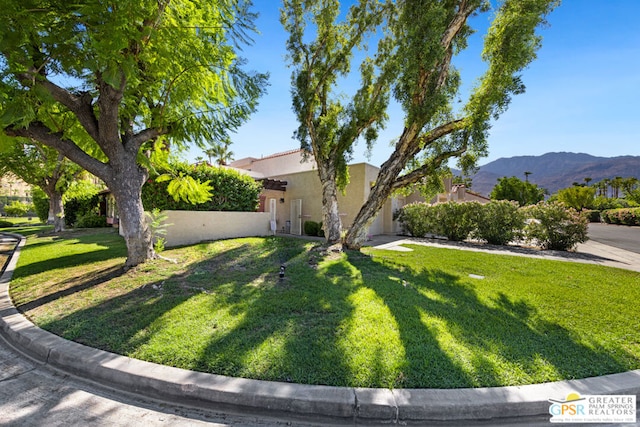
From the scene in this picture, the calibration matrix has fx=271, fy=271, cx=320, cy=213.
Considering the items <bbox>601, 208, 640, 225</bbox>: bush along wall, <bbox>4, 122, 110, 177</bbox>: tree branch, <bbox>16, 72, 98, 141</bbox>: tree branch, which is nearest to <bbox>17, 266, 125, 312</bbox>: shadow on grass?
<bbox>4, 122, 110, 177</bbox>: tree branch

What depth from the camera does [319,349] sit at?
295cm

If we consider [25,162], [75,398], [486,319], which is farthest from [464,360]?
[25,162]

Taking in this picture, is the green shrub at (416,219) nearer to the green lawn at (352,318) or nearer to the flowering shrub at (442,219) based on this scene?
the flowering shrub at (442,219)

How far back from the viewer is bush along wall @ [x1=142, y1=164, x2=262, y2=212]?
10039mm

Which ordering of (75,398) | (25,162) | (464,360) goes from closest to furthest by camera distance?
(75,398) < (464,360) < (25,162)

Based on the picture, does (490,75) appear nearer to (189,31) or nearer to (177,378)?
(189,31)

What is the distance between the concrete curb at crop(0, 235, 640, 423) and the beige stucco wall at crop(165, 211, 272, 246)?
801 cm

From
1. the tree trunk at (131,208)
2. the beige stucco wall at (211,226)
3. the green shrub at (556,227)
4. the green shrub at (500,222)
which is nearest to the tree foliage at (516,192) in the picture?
the green shrub at (500,222)

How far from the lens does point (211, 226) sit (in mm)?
11078

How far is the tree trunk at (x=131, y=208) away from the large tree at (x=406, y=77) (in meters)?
5.95

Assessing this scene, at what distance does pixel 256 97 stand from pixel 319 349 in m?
6.01

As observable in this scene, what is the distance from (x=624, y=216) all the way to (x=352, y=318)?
3857 centimetres

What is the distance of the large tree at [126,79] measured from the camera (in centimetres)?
437

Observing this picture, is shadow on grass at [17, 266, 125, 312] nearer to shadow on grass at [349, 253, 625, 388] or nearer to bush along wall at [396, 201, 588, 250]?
shadow on grass at [349, 253, 625, 388]
